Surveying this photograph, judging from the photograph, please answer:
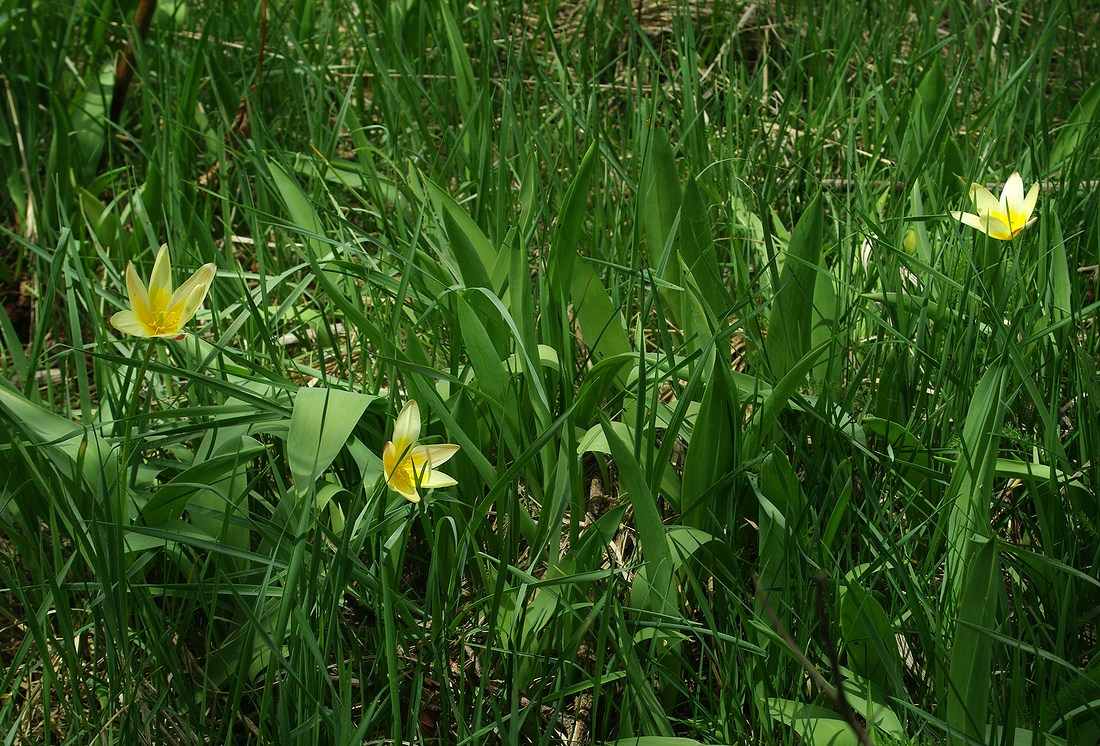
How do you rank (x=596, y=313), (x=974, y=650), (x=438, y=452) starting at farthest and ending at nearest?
(x=596, y=313) < (x=438, y=452) < (x=974, y=650)

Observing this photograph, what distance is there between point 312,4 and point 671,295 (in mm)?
1538

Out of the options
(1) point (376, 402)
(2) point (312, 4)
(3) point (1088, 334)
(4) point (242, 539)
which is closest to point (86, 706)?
(4) point (242, 539)

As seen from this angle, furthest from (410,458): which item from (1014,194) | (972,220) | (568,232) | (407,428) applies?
(1014,194)

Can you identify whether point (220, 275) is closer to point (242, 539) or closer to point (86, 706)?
point (242, 539)

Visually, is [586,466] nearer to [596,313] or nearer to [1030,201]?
[596,313]

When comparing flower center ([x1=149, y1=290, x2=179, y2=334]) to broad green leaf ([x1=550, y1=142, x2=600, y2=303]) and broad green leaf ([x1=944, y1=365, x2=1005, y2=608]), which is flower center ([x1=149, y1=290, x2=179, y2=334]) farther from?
broad green leaf ([x1=944, y1=365, x2=1005, y2=608])

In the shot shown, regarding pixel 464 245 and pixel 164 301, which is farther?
pixel 464 245

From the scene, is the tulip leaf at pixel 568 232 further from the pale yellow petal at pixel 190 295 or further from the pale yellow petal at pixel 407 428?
the pale yellow petal at pixel 190 295

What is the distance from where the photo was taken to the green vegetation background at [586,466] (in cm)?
117

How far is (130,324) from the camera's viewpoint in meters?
1.19

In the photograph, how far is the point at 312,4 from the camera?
2.72 metres

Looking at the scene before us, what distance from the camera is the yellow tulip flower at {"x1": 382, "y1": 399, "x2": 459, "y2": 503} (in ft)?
4.05

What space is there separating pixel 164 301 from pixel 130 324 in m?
0.06

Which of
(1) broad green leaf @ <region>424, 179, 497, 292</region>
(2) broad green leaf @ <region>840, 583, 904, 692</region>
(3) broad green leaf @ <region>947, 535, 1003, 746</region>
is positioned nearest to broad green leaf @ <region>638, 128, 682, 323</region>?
(1) broad green leaf @ <region>424, 179, 497, 292</region>
